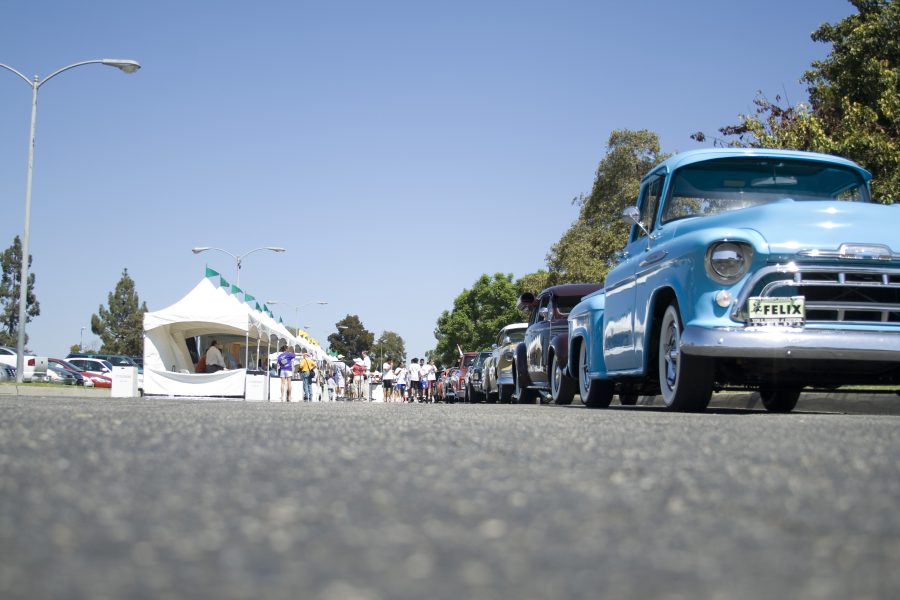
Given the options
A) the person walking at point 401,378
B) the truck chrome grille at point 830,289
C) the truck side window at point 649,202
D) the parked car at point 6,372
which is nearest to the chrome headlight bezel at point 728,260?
the truck chrome grille at point 830,289

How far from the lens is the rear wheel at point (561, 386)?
49.2ft

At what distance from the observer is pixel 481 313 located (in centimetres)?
10650

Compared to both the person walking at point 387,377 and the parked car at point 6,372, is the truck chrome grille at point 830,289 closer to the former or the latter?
the person walking at point 387,377

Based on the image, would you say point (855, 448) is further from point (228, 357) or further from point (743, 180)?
point (228, 357)

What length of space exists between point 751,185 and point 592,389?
11.7 feet

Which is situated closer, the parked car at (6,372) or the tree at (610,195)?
the parked car at (6,372)

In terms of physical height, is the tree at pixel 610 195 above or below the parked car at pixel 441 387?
above

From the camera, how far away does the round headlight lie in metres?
8.70

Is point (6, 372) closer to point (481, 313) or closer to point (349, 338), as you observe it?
point (481, 313)

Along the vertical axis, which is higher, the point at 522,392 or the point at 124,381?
the point at 124,381

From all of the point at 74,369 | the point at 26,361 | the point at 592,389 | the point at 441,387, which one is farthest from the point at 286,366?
the point at 74,369

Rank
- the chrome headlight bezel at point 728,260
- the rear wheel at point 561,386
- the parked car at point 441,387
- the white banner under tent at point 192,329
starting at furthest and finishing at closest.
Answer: the parked car at point 441,387 < the white banner under tent at point 192,329 < the rear wheel at point 561,386 < the chrome headlight bezel at point 728,260

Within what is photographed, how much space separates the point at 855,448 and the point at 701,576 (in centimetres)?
303

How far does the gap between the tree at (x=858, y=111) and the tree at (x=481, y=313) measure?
7857 cm
